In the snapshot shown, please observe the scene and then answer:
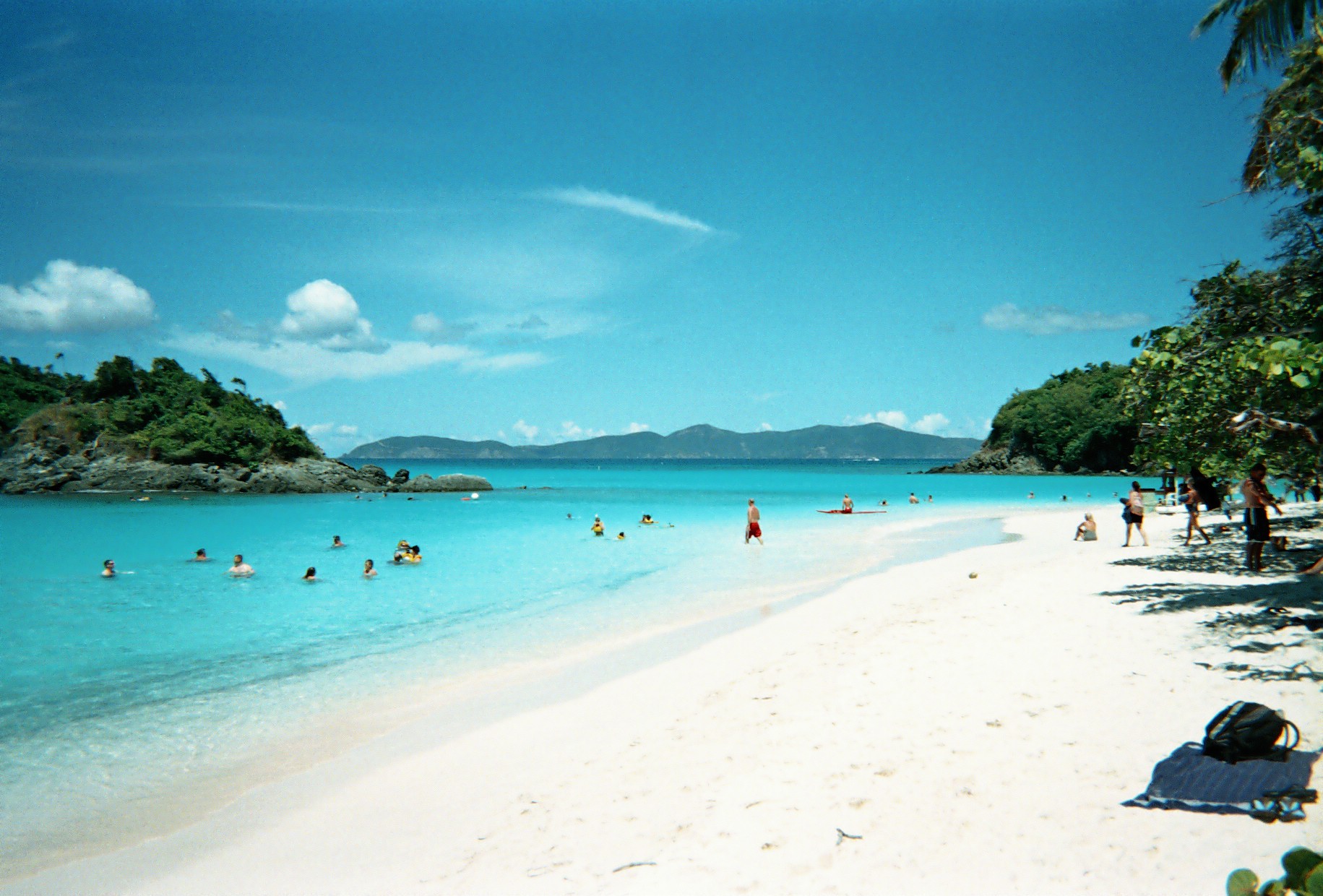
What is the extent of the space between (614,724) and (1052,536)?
21.5 m

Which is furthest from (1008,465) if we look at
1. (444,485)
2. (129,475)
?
(129,475)

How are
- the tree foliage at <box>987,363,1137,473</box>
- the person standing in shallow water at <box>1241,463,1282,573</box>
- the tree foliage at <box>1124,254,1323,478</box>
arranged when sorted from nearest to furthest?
the tree foliage at <box>1124,254,1323,478</box>
the person standing in shallow water at <box>1241,463,1282,573</box>
the tree foliage at <box>987,363,1137,473</box>

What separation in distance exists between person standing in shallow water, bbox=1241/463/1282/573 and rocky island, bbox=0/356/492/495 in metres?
61.2

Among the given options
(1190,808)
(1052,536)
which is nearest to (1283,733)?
(1190,808)

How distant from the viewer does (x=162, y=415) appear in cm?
6744

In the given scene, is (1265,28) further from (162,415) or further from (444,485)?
(162,415)

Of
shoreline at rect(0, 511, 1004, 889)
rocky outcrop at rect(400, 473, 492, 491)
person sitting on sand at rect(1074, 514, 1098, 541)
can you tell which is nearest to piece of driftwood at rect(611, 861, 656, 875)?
shoreline at rect(0, 511, 1004, 889)

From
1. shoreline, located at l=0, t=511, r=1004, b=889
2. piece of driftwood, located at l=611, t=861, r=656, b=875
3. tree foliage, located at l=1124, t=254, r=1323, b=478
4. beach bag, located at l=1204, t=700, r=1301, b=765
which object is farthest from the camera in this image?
tree foliage, located at l=1124, t=254, r=1323, b=478

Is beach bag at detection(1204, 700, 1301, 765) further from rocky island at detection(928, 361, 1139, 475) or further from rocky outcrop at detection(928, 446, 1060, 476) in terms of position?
rocky outcrop at detection(928, 446, 1060, 476)

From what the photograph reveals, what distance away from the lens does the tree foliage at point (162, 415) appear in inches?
2534

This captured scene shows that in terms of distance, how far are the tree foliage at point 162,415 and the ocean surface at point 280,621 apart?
27.9 meters

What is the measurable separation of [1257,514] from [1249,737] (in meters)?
9.83

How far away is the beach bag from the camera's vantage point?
491 cm

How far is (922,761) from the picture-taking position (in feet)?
→ 19.3
